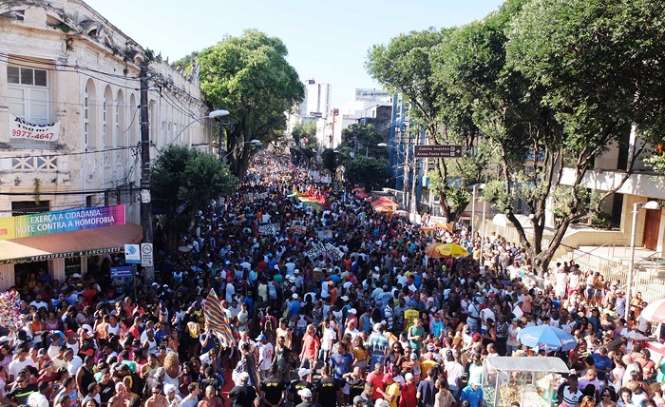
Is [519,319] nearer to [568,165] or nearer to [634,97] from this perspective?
[634,97]

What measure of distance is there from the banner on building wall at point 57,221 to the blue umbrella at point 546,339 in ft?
35.8

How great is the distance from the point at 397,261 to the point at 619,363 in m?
9.74

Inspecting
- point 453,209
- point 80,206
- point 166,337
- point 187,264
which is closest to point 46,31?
point 80,206

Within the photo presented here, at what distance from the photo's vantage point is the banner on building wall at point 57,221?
46.4 feet

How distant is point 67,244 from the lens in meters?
14.6

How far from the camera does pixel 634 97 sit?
50.3ft

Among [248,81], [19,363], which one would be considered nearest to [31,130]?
[19,363]

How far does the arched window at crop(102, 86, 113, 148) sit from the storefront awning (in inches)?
149

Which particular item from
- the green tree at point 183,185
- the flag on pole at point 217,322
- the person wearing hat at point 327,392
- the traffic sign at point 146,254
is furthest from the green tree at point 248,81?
the person wearing hat at point 327,392

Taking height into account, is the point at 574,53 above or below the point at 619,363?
above

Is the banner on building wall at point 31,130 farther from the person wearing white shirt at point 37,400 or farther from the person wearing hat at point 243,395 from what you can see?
the person wearing hat at point 243,395

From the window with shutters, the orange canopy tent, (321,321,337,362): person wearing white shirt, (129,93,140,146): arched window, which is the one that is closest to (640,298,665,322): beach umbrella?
(321,321,337,362): person wearing white shirt

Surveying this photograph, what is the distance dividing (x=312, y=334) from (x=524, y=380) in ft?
12.5

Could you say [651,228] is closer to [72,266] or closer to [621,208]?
[621,208]
